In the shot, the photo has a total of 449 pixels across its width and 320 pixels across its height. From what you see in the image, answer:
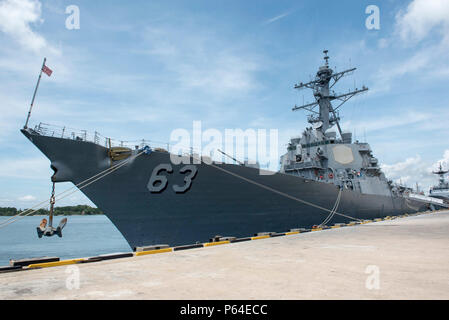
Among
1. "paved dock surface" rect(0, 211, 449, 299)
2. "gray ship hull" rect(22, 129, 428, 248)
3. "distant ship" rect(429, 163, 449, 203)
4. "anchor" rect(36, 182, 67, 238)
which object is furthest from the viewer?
"distant ship" rect(429, 163, 449, 203)

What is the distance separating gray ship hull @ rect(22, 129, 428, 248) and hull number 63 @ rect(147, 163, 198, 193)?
14 centimetres

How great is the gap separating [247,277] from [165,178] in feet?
24.6

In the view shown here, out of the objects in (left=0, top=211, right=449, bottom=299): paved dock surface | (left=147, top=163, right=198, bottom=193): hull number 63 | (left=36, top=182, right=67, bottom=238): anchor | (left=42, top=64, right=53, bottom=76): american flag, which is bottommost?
(left=0, top=211, right=449, bottom=299): paved dock surface

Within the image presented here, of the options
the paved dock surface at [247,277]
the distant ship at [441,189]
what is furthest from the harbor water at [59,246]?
the distant ship at [441,189]

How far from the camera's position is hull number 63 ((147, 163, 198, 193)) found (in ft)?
36.1

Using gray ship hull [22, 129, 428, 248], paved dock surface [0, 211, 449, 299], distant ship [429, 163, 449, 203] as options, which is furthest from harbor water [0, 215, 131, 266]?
distant ship [429, 163, 449, 203]

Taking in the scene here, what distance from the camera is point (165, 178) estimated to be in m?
11.1

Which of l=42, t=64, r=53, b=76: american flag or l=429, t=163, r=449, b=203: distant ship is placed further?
l=429, t=163, r=449, b=203: distant ship

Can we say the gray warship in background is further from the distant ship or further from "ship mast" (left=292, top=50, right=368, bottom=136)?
the distant ship

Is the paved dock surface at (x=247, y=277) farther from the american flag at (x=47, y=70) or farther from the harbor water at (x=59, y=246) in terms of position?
the harbor water at (x=59, y=246)
